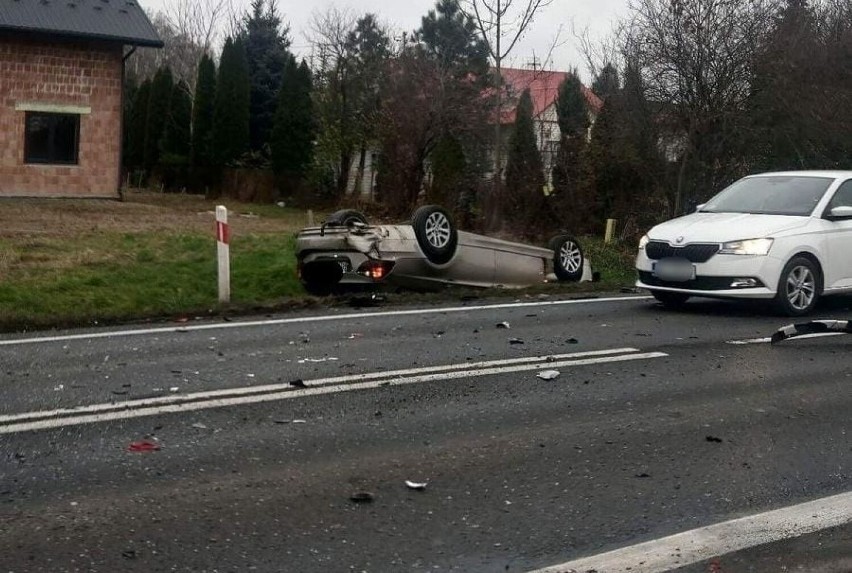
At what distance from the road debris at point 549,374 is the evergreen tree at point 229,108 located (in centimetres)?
2835

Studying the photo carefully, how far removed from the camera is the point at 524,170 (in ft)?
75.9

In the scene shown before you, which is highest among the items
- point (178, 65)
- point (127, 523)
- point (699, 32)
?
point (178, 65)

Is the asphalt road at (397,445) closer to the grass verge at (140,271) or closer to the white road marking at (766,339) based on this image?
the white road marking at (766,339)

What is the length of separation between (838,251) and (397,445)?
7.40m

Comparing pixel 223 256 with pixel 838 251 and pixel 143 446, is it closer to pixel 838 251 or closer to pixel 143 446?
pixel 143 446

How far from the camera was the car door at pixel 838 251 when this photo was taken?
468 inches

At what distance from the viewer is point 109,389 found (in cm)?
748

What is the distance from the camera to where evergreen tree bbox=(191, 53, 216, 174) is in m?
36.6

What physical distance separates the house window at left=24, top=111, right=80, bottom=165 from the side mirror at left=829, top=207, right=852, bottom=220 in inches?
795

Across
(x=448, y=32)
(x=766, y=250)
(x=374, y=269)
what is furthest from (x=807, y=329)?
(x=448, y=32)

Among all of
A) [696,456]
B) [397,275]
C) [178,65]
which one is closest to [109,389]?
[696,456]

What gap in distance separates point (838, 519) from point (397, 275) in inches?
324

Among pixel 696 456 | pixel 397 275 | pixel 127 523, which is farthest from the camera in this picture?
pixel 397 275

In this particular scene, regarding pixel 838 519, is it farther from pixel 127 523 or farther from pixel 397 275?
pixel 397 275
